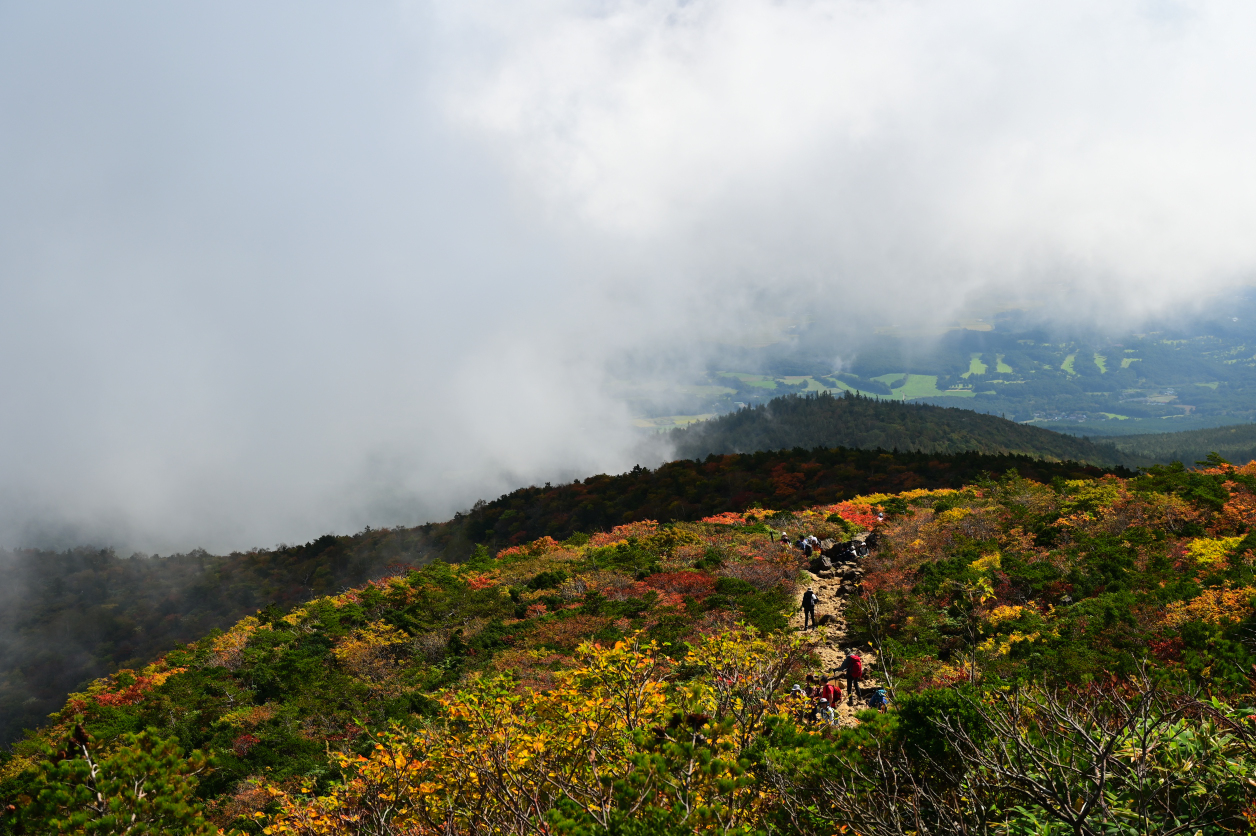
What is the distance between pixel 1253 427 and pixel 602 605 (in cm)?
22437

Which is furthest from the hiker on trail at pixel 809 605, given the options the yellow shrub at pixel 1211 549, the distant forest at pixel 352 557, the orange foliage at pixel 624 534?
the distant forest at pixel 352 557

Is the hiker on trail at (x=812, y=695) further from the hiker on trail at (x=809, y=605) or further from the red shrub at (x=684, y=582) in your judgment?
the red shrub at (x=684, y=582)

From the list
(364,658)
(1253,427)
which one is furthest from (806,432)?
(364,658)

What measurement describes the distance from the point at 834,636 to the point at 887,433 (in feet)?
399

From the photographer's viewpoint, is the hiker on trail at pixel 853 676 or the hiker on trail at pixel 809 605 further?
the hiker on trail at pixel 809 605

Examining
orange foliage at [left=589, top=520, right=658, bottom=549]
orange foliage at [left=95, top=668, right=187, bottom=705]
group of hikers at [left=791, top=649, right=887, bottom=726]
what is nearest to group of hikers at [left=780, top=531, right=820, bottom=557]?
orange foliage at [left=589, top=520, right=658, bottom=549]

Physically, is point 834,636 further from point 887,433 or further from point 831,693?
point 887,433

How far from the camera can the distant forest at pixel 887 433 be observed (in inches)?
4791

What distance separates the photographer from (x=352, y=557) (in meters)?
61.5

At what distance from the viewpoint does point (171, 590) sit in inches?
2596

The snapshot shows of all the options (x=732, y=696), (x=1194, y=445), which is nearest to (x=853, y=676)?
(x=732, y=696)

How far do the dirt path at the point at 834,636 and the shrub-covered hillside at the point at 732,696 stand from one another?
32cm

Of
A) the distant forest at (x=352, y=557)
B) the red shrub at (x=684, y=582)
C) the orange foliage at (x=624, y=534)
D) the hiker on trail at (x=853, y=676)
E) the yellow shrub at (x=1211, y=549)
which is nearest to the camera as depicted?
the hiker on trail at (x=853, y=676)

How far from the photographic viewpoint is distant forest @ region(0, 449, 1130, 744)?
50531mm
